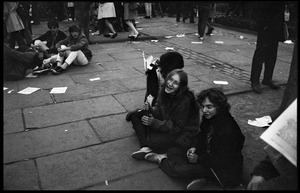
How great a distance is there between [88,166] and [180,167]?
100 cm

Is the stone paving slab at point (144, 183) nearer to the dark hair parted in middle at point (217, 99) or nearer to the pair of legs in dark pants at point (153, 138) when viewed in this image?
the pair of legs in dark pants at point (153, 138)

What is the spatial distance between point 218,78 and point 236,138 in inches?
137

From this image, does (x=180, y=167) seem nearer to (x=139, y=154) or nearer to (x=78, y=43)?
(x=139, y=154)

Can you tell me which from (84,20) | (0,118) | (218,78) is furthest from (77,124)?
(84,20)

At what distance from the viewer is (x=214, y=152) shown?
2.70 meters

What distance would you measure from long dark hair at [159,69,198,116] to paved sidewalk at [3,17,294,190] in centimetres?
66

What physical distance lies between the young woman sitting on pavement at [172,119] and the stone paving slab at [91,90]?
2.03 meters

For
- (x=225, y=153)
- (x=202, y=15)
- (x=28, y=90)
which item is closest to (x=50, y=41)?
(x=28, y=90)

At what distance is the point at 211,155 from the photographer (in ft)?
8.86

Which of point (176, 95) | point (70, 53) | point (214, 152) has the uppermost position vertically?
→ point (176, 95)

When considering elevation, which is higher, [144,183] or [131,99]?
[131,99]

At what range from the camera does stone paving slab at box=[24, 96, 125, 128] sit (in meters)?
4.18

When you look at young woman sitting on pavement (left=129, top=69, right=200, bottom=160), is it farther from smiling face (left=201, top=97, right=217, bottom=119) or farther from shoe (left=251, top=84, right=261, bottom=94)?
shoe (left=251, top=84, right=261, bottom=94)

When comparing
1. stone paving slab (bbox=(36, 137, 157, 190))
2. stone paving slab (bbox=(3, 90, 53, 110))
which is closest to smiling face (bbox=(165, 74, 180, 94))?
stone paving slab (bbox=(36, 137, 157, 190))
